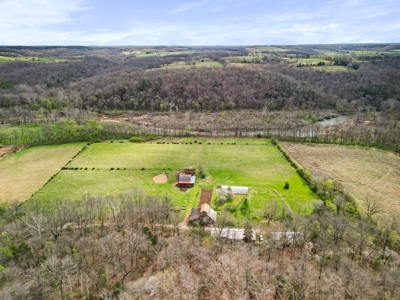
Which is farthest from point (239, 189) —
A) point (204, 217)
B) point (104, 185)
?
point (104, 185)

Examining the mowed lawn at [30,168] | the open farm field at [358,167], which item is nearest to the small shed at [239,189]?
the open farm field at [358,167]

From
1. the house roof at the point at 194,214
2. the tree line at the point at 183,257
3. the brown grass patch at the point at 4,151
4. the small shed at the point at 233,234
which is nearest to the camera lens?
the tree line at the point at 183,257

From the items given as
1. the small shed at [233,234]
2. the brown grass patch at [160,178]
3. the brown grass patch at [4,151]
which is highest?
the brown grass patch at [4,151]

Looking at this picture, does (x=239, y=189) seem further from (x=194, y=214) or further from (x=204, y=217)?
(x=194, y=214)

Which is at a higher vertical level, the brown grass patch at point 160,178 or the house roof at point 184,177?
the house roof at point 184,177

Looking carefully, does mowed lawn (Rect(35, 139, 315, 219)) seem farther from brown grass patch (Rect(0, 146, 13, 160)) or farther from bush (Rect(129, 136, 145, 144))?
brown grass patch (Rect(0, 146, 13, 160))

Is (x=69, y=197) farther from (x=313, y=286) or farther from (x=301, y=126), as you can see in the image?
(x=301, y=126)

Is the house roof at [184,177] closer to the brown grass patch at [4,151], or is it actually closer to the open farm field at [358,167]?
the open farm field at [358,167]
